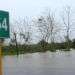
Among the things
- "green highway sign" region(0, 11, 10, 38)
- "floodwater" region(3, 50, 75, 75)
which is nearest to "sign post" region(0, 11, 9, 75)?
"green highway sign" region(0, 11, 10, 38)

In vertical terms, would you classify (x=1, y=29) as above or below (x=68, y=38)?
above

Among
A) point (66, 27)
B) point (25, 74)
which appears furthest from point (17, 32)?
point (25, 74)

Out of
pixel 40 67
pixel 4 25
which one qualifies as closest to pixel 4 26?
pixel 4 25

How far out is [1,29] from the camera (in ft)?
14.9

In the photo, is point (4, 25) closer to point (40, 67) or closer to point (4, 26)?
point (4, 26)

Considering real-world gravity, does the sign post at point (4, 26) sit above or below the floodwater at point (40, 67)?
above

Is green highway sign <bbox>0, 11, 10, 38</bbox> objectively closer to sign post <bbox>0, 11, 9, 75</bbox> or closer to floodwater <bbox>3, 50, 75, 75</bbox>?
sign post <bbox>0, 11, 9, 75</bbox>

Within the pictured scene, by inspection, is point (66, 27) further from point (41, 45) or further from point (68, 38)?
point (41, 45)

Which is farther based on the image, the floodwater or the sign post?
the floodwater

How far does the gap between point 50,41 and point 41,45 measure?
111 inches

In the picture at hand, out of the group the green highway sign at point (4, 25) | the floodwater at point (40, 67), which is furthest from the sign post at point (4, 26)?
the floodwater at point (40, 67)

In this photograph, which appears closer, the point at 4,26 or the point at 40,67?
the point at 4,26

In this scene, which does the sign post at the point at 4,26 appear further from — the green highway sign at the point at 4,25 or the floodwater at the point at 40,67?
the floodwater at the point at 40,67

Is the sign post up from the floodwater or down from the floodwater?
up
